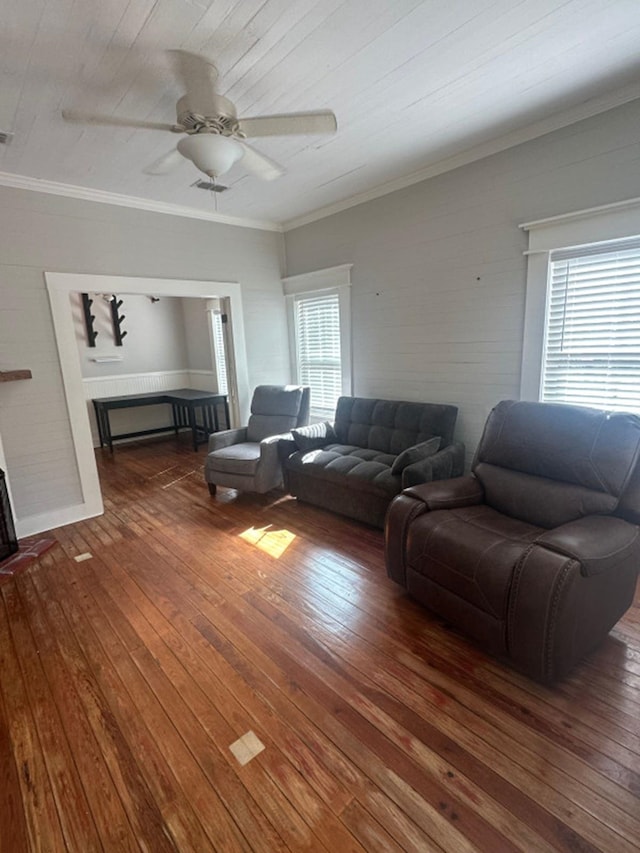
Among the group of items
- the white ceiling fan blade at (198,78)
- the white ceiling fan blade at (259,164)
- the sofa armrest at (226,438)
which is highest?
the white ceiling fan blade at (198,78)

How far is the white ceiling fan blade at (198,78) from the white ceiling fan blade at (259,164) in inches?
9.1

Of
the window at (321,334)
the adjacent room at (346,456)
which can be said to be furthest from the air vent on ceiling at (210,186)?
the window at (321,334)

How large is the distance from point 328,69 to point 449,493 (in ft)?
7.46

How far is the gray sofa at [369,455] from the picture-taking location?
A: 292 cm

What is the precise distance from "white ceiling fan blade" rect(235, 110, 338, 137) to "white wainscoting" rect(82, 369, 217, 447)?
15.7 ft

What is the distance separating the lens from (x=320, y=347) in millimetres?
4602

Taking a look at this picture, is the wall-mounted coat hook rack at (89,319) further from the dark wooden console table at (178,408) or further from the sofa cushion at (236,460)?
the sofa cushion at (236,460)

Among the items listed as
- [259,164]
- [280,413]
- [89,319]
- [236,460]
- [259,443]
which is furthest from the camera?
[89,319]

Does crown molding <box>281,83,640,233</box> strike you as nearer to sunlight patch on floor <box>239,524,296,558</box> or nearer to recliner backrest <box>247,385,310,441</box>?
recliner backrest <box>247,385,310,441</box>

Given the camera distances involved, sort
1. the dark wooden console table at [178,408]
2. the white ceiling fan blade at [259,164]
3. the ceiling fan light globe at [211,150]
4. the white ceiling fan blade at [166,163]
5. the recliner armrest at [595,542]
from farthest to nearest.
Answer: the dark wooden console table at [178,408], the white ceiling fan blade at [166,163], the white ceiling fan blade at [259,164], the ceiling fan light globe at [211,150], the recliner armrest at [595,542]

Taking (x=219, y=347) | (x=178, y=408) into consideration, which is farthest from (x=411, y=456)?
(x=178, y=408)

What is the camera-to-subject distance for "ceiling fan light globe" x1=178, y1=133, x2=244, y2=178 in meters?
1.89

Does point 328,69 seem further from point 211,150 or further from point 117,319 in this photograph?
point 117,319

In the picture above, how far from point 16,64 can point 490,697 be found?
3462mm
